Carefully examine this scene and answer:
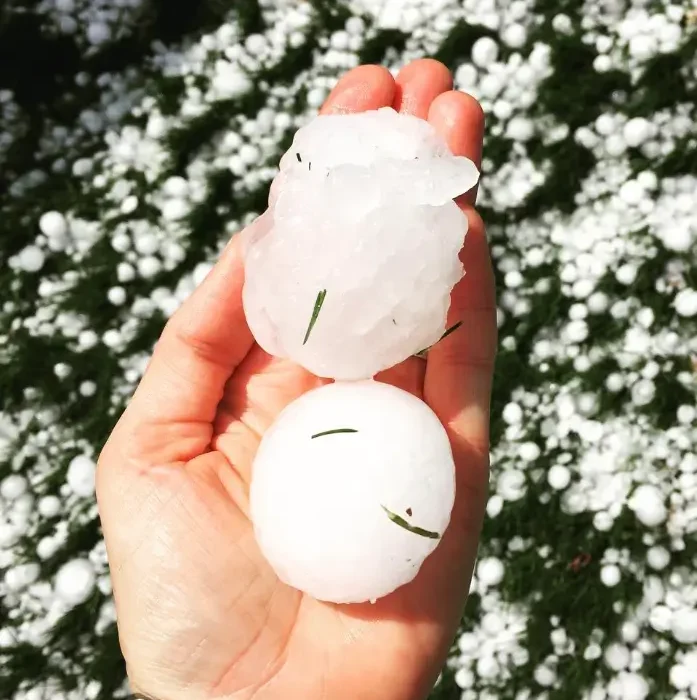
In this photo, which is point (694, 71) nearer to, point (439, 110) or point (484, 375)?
point (439, 110)

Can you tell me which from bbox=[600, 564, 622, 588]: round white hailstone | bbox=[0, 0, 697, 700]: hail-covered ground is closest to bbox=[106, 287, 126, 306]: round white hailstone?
bbox=[0, 0, 697, 700]: hail-covered ground

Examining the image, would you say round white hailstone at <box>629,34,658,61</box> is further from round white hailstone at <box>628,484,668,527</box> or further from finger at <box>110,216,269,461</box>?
finger at <box>110,216,269,461</box>

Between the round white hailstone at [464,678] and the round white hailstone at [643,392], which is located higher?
the round white hailstone at [643,392]

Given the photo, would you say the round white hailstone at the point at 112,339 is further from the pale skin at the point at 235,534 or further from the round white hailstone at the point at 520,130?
the round white hailstone at the point at 520,130

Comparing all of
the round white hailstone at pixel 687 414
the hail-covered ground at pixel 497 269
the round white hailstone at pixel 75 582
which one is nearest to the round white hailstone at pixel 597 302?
the hail-covered ground at pixel 497 269

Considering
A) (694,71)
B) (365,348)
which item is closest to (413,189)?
(365,348)

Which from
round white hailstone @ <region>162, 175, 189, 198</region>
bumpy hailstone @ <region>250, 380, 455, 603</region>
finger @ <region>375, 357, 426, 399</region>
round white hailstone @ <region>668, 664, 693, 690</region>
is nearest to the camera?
bumpy hailstone @ <region>250, 380, 455, 603</region>
